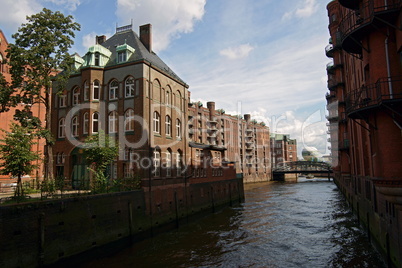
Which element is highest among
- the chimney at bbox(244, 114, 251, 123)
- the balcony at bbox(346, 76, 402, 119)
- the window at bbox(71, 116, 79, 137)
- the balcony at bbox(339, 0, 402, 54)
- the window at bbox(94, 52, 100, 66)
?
the chimney at bbox(244, 114, 251, 123)

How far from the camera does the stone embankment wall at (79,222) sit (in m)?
14.0

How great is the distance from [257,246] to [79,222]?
40.6ft

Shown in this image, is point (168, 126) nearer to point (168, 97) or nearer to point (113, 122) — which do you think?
point (168, 97)

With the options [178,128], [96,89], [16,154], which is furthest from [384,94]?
[96,89]

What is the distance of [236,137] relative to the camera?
102 meters

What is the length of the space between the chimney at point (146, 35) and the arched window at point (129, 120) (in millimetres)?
9193

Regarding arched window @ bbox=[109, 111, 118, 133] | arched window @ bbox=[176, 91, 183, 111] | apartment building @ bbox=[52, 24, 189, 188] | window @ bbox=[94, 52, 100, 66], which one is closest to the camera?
apartment building @ bbox=[52, 24, 189, 188]

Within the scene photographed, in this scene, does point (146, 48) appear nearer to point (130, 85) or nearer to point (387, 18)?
point (130, 85)

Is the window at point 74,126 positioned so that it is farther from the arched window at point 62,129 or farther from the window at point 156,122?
the window at point 156,122

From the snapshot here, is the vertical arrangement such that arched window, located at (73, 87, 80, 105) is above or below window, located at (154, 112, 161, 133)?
above

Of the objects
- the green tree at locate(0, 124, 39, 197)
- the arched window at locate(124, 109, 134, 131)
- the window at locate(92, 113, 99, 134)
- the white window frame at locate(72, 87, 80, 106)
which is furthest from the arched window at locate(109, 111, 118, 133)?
the green tree at locate(0, 124, 39, 197)

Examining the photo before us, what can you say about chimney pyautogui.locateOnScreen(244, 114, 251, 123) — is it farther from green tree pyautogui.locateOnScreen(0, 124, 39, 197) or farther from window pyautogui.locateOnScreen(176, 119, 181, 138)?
green tree pyautogui.locateOnScreen(0, 124, 39, 197)

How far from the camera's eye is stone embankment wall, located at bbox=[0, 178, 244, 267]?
14000 mm

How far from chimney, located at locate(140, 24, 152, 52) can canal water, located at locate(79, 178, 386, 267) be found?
20113mm
